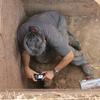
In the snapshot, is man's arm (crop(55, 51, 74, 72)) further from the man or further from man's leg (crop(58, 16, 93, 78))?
man's leg (crop(58, 16, 93, 78))

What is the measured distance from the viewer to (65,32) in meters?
4.59

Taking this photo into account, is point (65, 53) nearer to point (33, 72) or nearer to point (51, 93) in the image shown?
point (33, 72)

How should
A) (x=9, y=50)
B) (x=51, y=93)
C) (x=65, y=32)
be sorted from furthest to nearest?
(x=65, y=32) < (x=9, y=50) < (x=51, y=93)

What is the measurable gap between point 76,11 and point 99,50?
0.53m

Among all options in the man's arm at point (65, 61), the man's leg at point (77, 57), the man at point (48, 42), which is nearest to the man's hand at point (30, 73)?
the man at point (48, 42)

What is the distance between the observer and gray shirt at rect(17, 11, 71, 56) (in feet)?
13.5

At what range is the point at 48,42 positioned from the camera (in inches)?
164

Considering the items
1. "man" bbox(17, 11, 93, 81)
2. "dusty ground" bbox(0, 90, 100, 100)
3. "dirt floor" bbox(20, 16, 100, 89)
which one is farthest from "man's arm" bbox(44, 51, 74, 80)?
"dusty ground" bbox(0, 90, 100, 100)

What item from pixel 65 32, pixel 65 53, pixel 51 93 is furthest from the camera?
pixel 65 32

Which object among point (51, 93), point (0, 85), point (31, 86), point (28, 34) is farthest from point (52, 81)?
point (51, 93)

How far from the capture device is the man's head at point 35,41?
3.99 meters

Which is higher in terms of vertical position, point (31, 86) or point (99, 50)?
point (99, 50)

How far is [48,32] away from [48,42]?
112 mm

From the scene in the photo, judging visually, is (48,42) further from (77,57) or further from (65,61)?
(77,57)
